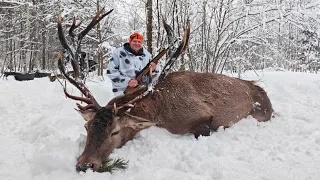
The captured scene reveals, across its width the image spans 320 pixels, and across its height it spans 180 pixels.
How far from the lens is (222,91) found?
19.2 ft

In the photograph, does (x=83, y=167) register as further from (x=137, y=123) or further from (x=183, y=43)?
(x=183, y=43)

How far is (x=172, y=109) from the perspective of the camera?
4.96 m

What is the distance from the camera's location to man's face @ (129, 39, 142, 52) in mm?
5687

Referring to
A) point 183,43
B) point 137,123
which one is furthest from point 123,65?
point 137,123

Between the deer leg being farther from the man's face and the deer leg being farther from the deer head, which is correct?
the deer head

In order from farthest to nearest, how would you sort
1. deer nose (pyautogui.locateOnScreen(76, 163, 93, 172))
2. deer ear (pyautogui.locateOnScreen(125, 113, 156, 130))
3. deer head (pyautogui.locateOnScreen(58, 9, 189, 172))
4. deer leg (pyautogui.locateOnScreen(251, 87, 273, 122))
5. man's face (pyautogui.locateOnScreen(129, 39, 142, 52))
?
deer leg (pyautogui.locateOnScreen(251, 87, 273, 122))
man's face (pyautogui.locateOnScreen(129, 39, 142, 52))
deer ear (pyautogui.locateOnScreen(125, 113, 156, 130))
deer head (pyautogui.locateOnScreen(58, 9, 189, 172))
deer nose (pyautogui.locateOnScreen(76, 163, 93, 172))

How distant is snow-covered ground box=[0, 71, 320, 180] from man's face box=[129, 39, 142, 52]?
5.31ft

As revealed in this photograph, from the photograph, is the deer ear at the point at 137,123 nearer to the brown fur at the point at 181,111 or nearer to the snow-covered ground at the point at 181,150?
the brown fur at the point at 181,111

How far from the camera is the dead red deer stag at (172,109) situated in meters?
3.78

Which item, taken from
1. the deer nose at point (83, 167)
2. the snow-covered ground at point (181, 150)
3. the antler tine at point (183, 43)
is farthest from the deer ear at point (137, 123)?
the antler tine at point (183, 43)

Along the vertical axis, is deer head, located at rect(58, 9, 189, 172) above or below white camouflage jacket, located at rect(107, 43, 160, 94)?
below

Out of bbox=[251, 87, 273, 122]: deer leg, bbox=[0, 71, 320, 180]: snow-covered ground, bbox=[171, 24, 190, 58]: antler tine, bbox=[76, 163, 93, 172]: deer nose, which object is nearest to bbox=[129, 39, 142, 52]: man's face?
bbox=[171, 24, 190, 58]: antler tine

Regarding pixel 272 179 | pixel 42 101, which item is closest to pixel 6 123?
pixel 42 101

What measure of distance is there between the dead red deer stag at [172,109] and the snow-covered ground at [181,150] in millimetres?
159
